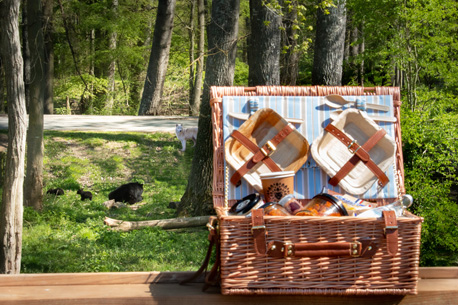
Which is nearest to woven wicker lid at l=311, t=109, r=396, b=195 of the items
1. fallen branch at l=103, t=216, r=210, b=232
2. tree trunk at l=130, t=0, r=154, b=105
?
fallen branch at l=103, t=216, r=210, b=232

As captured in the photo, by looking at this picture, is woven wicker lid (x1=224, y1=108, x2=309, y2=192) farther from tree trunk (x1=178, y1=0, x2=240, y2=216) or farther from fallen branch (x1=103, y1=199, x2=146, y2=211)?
fallen branch (x1=103, y1=199, x2=146, y2=211)

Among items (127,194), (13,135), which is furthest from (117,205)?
(13,135)

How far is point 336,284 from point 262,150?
99cm

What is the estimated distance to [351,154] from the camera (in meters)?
3.09

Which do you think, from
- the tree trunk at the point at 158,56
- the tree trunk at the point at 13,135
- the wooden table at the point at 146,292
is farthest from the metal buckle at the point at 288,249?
the tree trunk at the point at 158,56

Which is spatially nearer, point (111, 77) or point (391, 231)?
point (391, 231)

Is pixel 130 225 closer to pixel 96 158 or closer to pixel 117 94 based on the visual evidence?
pixel 96 158

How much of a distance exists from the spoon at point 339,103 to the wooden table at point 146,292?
0.98 meters

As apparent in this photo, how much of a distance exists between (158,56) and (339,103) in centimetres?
1410

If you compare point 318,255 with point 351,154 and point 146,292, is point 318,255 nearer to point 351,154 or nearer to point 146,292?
point 146,292

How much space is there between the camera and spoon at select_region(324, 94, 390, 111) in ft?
10.3

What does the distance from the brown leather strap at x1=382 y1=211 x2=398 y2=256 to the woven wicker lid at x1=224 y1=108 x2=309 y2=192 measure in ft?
2.65

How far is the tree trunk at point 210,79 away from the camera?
21.6 ft

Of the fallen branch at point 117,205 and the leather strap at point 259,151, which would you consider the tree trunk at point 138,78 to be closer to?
the fallen branch at point 117,205
